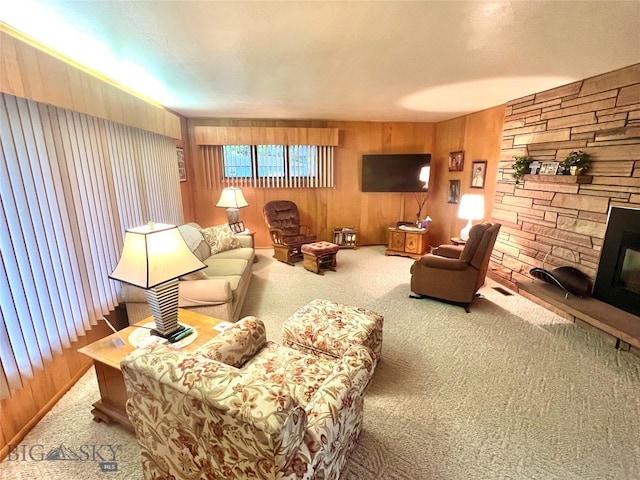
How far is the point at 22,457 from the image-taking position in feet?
5.15

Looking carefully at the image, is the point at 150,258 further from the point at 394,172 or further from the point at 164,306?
the point at 394,172

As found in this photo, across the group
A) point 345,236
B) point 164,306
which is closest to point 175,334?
point 164,306

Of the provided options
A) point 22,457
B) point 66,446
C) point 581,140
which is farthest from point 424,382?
point 581,140

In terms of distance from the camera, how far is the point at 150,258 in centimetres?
153

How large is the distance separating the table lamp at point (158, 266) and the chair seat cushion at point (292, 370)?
52cm

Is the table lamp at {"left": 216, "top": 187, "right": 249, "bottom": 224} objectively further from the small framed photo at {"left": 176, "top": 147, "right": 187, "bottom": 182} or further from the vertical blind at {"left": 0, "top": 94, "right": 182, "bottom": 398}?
the vertical blind at {"left": 0, "top": 94, "right": 182, "bottom": 398}

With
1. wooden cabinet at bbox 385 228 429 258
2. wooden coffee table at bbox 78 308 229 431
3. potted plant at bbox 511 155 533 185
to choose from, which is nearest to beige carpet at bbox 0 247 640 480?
wooden coffee table at bbox 78 308 229 431

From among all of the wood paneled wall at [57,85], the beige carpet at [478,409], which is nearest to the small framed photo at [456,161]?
the beige carpet at [478,409]

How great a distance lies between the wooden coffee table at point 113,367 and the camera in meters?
1.62

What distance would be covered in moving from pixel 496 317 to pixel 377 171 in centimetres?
339

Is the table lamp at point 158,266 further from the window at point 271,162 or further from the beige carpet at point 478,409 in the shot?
the window at point 271,162

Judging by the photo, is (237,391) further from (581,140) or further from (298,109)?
(298,109)

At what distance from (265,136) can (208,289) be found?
3.47 metres

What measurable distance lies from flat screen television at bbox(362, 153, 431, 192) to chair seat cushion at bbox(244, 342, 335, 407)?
4.42 metres
